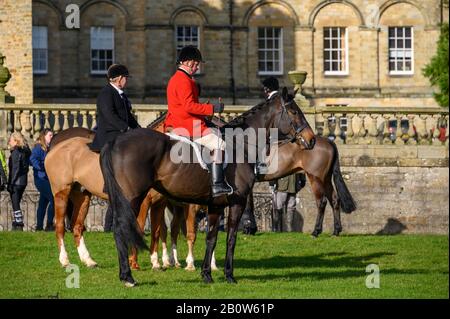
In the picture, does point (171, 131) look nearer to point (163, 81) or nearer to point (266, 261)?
point (266, 261)

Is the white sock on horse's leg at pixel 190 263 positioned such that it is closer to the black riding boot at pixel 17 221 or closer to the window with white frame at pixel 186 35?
the black riding boot at pixel 17 221

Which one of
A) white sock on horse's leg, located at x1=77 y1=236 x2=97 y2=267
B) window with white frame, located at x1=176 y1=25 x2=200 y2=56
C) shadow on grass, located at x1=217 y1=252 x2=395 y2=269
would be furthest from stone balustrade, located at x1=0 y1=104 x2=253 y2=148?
window with white frame, located at x1=176 y1=25 x2=200 y2=56

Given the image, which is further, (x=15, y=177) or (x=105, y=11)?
(x=105, y=11)

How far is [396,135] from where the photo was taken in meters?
43.2

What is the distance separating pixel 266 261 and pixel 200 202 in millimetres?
4436

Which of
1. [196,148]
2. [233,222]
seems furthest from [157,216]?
[196,148]

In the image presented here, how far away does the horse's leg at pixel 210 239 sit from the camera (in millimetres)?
24922

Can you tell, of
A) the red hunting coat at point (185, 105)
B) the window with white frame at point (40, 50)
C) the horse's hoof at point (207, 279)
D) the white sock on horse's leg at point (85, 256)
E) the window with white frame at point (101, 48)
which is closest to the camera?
the horse's hoof at point (207, 279)

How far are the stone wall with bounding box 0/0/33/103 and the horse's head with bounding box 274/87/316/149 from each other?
29038 mm

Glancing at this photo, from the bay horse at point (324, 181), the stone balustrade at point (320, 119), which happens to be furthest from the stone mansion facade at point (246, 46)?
the bay horse at point (324, 181)

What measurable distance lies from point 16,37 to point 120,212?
31.3 meters

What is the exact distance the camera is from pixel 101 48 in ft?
223

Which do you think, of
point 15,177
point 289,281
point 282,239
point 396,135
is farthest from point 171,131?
point 396,135

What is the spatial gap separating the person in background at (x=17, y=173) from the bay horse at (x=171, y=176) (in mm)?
10750
